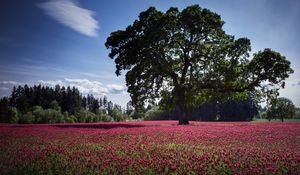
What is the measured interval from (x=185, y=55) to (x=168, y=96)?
6.01 m

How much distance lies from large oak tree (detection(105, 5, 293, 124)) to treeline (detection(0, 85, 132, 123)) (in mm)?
28923

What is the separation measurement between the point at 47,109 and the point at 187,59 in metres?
39.8

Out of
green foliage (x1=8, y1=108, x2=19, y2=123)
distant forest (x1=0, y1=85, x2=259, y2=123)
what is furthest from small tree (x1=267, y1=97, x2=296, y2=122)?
green foliage (x1=8, y1=108, x2=19, y2=123)

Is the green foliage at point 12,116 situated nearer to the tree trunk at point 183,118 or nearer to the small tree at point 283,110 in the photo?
the tree trunk at point 183,118

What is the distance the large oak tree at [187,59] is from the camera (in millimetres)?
31375

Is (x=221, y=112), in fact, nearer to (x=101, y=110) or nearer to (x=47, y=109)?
(x=101, y=110)

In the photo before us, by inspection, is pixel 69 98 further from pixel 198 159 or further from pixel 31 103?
pixel 198 159

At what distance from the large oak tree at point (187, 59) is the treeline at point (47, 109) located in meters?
28.9

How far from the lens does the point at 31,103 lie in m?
111

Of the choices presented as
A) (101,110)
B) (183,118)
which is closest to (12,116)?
(183,118)

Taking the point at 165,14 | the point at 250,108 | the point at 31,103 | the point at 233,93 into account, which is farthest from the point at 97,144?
the point at 31,103

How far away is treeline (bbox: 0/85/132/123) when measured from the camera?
53844 mm

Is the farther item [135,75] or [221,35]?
[221,35]

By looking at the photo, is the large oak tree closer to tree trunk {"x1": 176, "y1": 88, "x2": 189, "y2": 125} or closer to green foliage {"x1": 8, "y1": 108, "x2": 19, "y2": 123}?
tree trunk {"x1": 176, "y1": 88, "x2": 189, "y2": 125}
